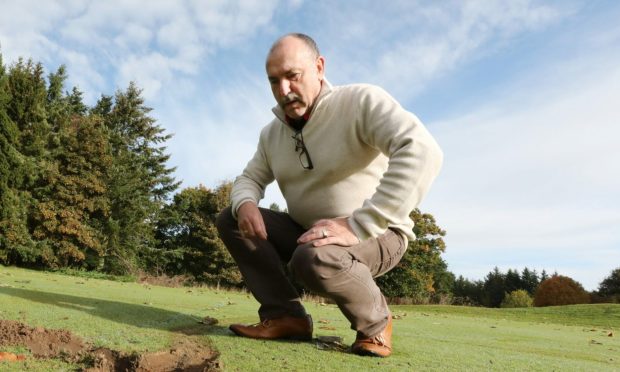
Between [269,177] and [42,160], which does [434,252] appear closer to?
[42,160]

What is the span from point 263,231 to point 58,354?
50.5 inches

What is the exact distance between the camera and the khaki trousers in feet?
7.60

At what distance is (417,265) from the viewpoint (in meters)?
32.7

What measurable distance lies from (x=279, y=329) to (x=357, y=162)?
1062mm

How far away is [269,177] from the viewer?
3.40 metres

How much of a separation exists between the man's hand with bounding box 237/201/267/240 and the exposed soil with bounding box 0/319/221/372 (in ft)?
2.63

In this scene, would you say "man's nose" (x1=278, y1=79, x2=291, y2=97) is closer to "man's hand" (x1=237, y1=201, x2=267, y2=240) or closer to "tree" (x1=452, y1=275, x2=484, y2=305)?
"man's hand" (x1=237, y1=201, x2=267, y2=240)

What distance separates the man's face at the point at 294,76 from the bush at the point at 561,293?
38.9 metres

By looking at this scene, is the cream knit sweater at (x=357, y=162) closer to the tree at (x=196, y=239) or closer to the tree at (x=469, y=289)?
the tree at (x=196, y=239)

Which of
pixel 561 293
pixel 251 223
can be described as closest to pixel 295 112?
pixel 251 223

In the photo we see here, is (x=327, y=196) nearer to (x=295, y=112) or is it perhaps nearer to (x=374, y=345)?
(x=295, y=112)

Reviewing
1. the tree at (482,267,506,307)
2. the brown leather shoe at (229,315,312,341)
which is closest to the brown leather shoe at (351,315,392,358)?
the brown leather shoe at (229,315,312,341)

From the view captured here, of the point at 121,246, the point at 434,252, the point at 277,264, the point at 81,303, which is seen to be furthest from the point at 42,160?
the point at 434,252

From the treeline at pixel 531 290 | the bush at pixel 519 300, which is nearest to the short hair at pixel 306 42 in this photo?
the treeline at pixel 531 290
